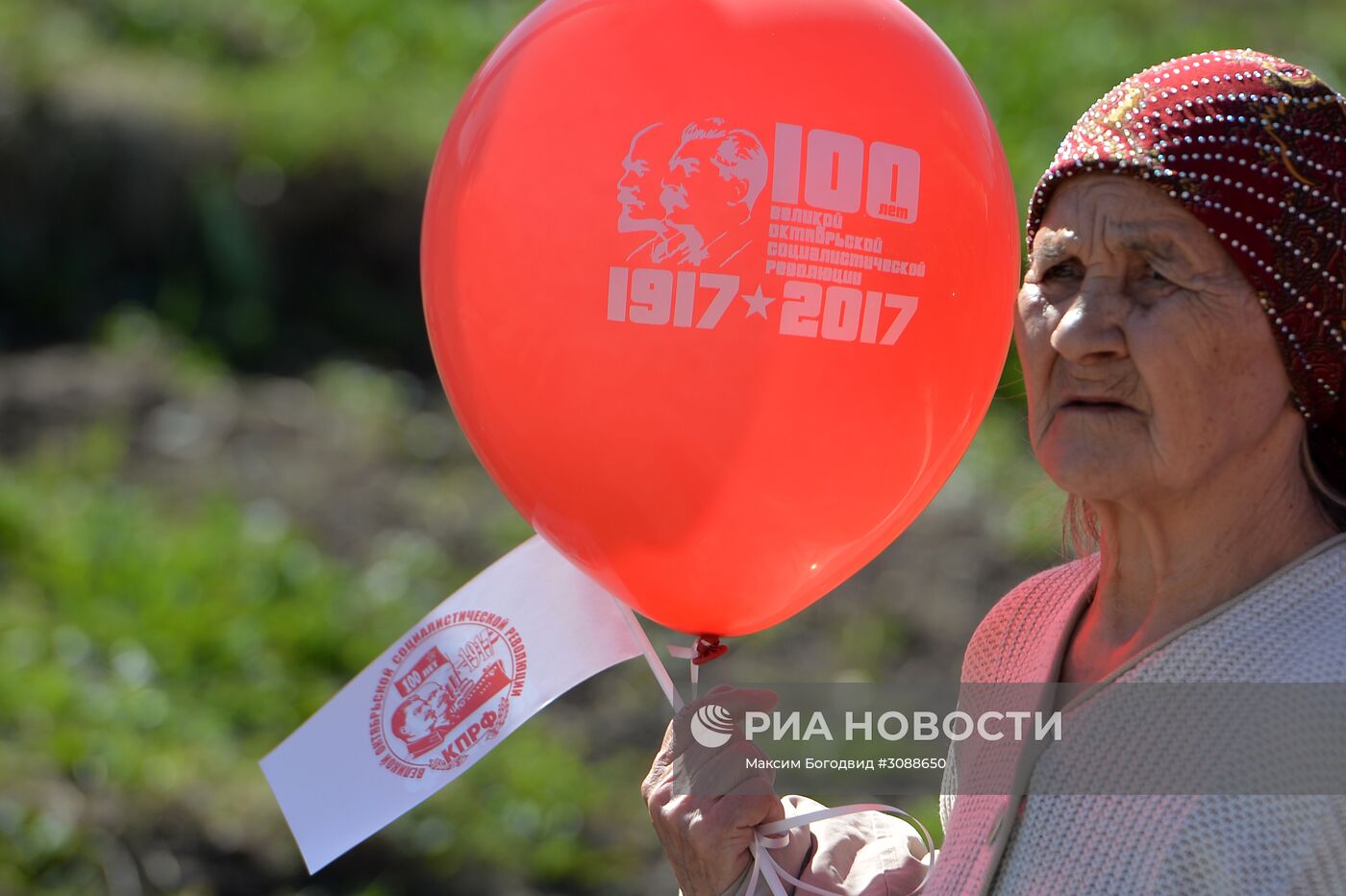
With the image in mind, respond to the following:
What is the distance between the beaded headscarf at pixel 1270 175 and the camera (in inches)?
62.6

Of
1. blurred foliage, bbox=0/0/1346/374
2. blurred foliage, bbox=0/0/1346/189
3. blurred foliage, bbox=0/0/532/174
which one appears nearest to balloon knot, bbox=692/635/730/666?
blurred foliage, bbox=0/0/1346/374

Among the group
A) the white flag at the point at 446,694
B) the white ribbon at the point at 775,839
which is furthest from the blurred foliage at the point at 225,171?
the white ribbon at the point at 775,839

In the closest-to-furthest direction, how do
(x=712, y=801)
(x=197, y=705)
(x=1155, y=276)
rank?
(x=1155, y=276)
(x=712, y=801)
(x=197, y=705)

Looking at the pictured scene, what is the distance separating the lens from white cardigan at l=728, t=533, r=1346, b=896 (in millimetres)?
1485

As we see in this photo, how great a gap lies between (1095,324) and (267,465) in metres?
3.87

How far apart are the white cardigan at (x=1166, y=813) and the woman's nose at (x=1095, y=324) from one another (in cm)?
29

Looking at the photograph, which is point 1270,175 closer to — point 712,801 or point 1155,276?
point 1155,276

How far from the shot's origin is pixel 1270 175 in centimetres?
159

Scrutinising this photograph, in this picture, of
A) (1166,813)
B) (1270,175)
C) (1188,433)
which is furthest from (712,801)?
(1270,175)

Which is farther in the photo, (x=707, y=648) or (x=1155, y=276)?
(x=707, y=648)

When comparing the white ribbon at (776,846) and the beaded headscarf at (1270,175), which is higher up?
the beaded headscarf at (1270,175)

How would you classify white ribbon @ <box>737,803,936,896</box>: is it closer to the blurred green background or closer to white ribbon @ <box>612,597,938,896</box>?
white ribbon @ <box>612,597,938,896</box>

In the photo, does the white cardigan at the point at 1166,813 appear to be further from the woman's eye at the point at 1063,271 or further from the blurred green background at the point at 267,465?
the blurred green background at the point at 267,465

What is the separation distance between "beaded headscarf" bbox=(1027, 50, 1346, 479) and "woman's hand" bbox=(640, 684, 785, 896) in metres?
0.70
